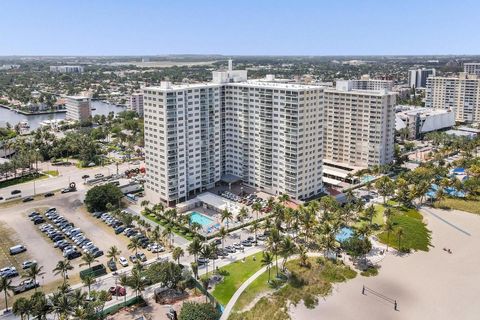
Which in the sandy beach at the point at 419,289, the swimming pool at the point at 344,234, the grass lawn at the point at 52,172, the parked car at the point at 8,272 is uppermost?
the grass lawn at the point at 52,172

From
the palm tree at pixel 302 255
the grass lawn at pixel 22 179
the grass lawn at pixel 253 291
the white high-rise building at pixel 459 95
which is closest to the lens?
the grass lawn at pixel 253 291

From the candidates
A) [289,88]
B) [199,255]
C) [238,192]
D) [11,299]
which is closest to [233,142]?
[238,192]

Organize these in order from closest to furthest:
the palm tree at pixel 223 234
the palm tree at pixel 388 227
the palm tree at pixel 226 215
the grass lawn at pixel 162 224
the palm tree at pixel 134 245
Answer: the palm tree at pixel 134 245 → the palm tree at pixel 223 234 → the palm tree at pixel 388 227 → the palm tree at pixel 226 215 → the grass lawn at pixel 162 224

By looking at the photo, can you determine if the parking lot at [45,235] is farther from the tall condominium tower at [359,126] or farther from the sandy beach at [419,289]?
the tall condominium tower at [359,126]

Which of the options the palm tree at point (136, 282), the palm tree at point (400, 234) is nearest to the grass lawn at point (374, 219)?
the palm tree at point (400, 234)

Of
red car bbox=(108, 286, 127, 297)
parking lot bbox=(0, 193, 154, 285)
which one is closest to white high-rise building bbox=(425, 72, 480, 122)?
parking lot bbox=(0, 193, 154, 285)

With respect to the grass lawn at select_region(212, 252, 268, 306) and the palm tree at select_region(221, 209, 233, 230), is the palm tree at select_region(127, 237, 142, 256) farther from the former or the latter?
the palm tree at select_region(221, 209, 233, 230)

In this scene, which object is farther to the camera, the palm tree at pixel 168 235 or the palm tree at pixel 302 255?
the palm tree at pixel 168 235

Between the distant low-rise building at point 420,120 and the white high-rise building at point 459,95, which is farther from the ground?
the white high-rise building at point 459,95
